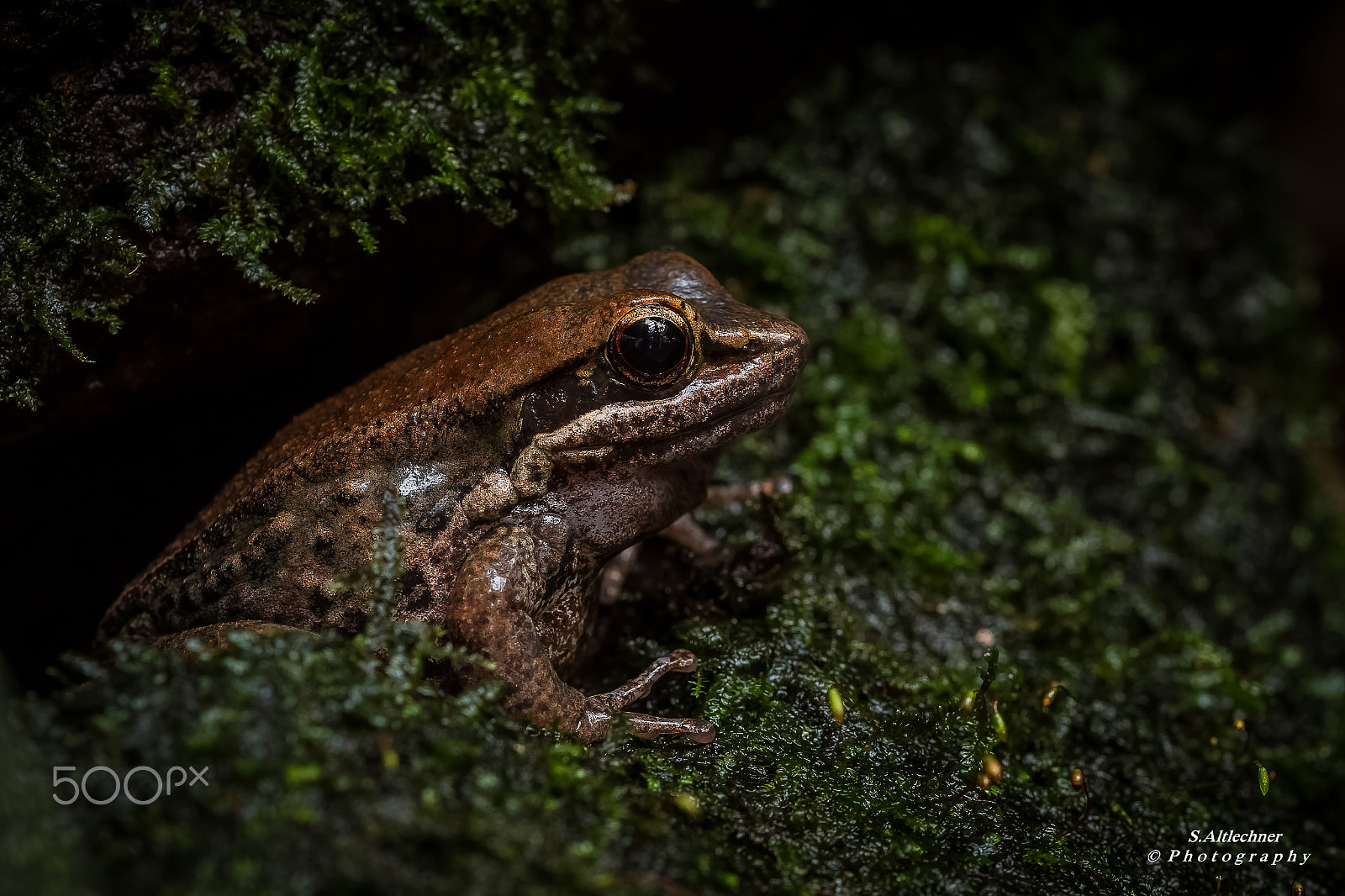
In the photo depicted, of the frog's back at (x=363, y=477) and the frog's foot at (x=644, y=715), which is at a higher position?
the frog's back at (x=363, y=477)

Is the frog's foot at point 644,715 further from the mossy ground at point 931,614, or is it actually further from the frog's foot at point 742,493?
the frog's foot at point 742,493

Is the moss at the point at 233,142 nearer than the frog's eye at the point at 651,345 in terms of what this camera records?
No

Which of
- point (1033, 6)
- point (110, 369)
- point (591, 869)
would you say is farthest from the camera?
point (1033, 6)

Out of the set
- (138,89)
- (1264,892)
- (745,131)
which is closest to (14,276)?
(138,89)

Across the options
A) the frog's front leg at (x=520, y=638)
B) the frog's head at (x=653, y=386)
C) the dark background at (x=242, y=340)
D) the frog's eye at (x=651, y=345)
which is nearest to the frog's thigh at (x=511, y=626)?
the frog's front leg at (x=520, y=638)

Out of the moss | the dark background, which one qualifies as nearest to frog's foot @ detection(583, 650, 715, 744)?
the moss

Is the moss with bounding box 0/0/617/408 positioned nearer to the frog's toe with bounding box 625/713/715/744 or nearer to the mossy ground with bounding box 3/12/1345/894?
the mossy ground with bounding box 3/12/1345/894

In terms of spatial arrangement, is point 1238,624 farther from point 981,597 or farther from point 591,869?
point 591,869
